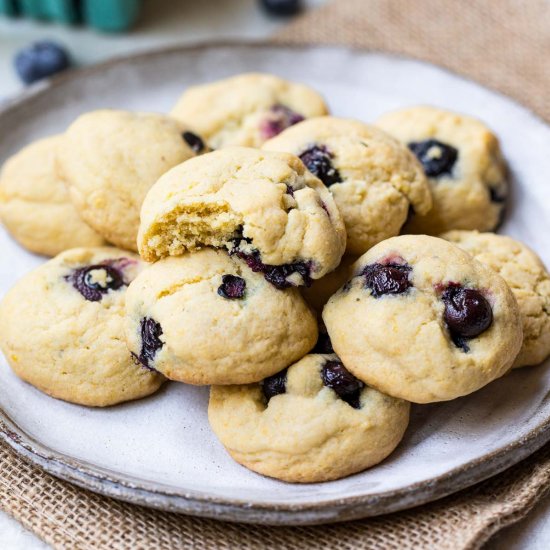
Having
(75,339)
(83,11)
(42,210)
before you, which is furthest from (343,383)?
(83,11)

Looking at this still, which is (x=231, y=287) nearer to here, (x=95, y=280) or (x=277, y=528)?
(x=95, y=280)

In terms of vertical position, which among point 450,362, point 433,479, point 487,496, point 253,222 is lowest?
point 487,496

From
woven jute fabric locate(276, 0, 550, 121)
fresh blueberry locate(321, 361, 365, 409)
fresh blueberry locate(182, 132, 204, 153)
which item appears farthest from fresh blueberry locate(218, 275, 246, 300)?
woven jute fabric locate(276, 0, 550, 121)

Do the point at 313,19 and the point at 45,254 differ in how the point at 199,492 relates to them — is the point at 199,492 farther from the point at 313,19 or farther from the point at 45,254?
the point at 313,19

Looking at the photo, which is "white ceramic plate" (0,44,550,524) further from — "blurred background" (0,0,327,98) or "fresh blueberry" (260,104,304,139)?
"blurred background" (0,0,327,98)

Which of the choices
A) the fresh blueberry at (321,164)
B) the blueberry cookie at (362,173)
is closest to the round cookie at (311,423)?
the blueberry cookie at (362,173)

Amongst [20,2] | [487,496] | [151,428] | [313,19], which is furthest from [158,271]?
[20,2]
